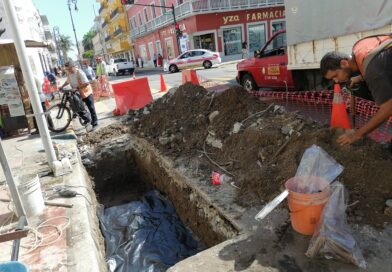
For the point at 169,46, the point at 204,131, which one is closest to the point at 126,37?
the point at 169,46

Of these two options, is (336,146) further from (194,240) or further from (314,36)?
(314,36)

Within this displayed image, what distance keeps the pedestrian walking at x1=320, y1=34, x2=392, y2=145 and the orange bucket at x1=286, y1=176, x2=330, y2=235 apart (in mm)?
728

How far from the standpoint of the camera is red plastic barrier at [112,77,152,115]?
1067cm

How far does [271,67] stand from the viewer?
924 cm

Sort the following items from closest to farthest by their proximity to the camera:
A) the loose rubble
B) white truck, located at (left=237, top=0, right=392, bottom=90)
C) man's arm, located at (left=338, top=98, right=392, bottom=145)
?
man's arm, located at (left=338, top=98, right=392, bottom=145) < the loose rubble < white truck, located at (left=237, top=0, right=392, bottom=90)

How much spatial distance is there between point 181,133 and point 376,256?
427 centimetres

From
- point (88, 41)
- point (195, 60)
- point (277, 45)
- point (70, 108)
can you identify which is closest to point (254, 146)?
point (277, 45)

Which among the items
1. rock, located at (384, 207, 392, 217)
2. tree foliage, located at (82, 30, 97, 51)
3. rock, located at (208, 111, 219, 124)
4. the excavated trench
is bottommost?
the excavated trench

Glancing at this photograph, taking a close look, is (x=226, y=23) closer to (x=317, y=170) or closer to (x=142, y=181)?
(x=142, y=181)

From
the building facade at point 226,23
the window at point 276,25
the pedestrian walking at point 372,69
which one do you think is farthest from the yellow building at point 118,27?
the pedestrian walking at point 372,69

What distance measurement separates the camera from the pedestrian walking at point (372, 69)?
2.92 m

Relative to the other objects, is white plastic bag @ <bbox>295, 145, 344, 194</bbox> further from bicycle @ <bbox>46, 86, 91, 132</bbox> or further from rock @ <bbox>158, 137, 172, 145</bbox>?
Answer: bicycle @ <bbox>46, 86, 91, 132</bbox>

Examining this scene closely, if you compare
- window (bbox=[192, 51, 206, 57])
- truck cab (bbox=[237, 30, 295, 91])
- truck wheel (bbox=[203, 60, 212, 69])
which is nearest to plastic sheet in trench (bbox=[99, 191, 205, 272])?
truck cab (bbox=[237, 30, 295, 91])

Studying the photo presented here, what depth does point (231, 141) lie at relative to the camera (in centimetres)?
525
